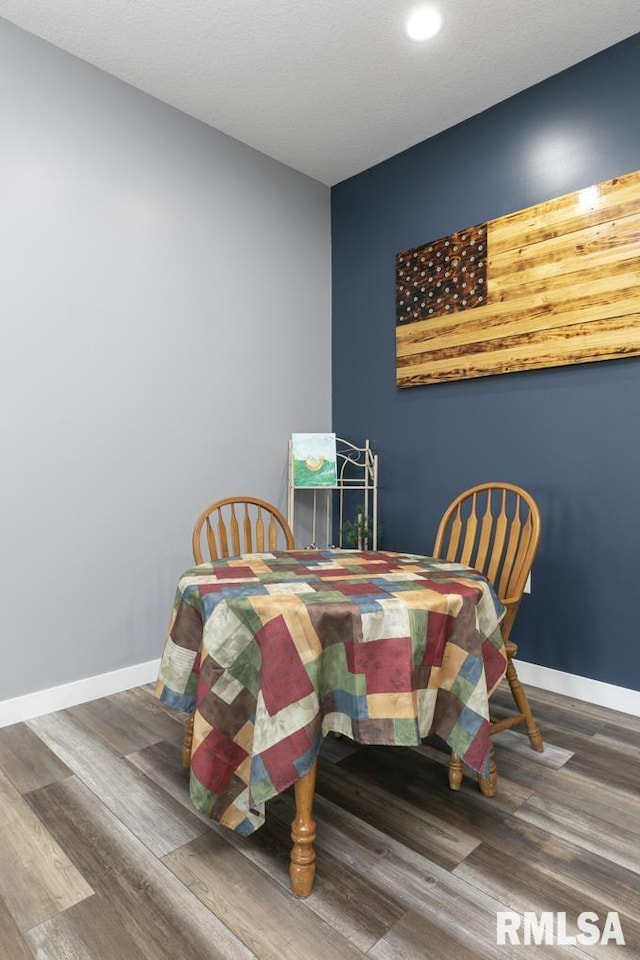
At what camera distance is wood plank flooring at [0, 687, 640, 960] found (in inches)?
47.6

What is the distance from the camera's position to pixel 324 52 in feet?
7.79

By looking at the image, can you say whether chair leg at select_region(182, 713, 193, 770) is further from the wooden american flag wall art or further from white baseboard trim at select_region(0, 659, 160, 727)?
the wooden american flag wall art

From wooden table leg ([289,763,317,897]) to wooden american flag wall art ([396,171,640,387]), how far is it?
6.53 ft

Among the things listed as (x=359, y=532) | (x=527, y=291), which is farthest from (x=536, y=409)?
(x=359, y=532)

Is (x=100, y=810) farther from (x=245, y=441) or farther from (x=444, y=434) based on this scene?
(x=444, y=434)

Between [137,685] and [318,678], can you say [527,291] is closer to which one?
[318,678]

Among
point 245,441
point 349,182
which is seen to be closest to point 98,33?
point 349,182

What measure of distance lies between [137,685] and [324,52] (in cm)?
284

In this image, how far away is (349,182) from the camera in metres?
3.42

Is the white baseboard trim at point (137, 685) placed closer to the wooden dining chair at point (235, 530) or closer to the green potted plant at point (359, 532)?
the wooden dining chair at point (235, 530)

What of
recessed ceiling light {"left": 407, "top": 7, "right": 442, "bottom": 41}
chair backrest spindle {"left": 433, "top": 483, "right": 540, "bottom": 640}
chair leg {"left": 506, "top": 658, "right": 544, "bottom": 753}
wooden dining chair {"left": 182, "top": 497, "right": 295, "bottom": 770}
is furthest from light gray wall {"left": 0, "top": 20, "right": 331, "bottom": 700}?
chair leg {"left": 506, "top": 658, "right": 544, "bottom": 753}

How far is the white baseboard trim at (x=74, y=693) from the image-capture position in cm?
222

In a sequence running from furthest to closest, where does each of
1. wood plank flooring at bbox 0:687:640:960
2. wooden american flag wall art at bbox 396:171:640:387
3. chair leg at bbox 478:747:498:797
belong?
wooden american flag wall art at bbox 396:171:640:387 → chair leg at bbox 478:747:498:797 → wood plank flooring at bbox 0:687:640:960

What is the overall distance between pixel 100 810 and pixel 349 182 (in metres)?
3.36
